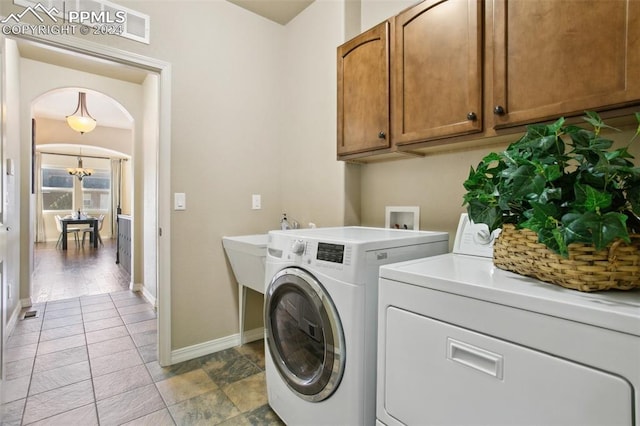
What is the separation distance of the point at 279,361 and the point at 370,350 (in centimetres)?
55

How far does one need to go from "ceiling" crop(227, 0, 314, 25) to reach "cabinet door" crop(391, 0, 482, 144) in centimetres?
A: 111

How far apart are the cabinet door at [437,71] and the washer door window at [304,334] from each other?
0.95 metres

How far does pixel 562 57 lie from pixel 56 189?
36.9ft

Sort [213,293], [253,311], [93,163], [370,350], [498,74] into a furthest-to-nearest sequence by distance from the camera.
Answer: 1. [93,163]
2. [253,311]
3. [213,293]
4. [498,74]
5. [370,350]

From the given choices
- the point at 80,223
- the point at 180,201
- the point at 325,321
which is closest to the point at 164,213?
the point at 180,201

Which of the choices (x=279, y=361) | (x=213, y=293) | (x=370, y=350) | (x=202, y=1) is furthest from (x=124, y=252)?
(x=370, y=350)

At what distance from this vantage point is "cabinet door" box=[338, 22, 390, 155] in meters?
1.76

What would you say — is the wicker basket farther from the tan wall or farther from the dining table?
the dining table

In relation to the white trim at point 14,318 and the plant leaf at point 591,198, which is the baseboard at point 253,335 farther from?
the plant leaf at point 591,198

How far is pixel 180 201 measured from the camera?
7.11ft

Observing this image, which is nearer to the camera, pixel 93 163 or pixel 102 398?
pixel 102 398

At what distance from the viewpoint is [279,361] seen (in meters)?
1.51

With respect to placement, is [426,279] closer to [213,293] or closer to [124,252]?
[213,293]

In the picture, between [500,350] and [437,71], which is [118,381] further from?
[437,71]
